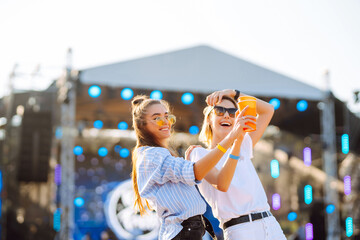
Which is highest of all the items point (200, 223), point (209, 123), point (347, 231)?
point (209, 123)

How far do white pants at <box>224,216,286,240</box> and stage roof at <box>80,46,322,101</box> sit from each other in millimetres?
6070

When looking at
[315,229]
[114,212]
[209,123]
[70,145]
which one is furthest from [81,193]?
[209,123]

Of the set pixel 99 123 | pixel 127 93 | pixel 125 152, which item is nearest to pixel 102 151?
pixel 125 152

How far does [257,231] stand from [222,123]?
507mm

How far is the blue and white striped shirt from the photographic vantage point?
66.8 inches

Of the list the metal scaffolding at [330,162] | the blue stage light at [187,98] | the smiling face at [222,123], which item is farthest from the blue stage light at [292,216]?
the smiling face at [222,123]

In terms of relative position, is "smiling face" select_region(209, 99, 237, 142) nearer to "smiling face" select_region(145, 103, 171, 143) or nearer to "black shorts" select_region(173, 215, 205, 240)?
"smiling face" select_region(145, 103, 171, 143)

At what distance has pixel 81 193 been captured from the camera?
574 inches

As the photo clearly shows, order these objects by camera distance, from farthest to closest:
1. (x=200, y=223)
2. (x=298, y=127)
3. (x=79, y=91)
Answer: (x=298, y=127)
(x=79, y=91)
(x=200, y=223)

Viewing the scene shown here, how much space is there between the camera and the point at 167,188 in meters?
1.73

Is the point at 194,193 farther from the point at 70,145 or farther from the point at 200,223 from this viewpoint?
the point at 70,145

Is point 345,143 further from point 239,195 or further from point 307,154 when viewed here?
point 239,195

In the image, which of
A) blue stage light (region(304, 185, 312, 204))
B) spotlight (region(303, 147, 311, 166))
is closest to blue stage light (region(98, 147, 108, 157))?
spotlight (region(303, 147, 311, 166))

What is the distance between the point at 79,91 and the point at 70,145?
1.02 m
